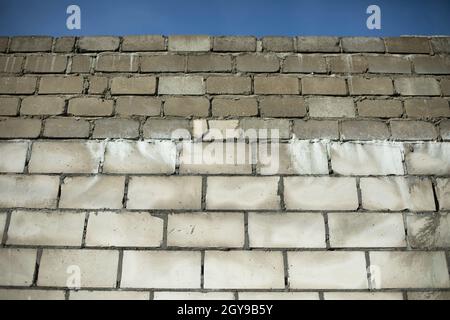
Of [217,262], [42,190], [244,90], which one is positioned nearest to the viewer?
[217,262]

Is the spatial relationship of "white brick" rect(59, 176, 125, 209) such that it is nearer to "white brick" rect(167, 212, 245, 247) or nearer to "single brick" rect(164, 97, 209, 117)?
"white brick" rect(167, 212, 245, 247)

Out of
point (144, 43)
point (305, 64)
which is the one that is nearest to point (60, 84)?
point (144, 43)

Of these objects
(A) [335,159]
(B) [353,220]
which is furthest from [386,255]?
(A) [335,159]

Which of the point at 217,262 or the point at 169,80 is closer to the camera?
the point at 217,262

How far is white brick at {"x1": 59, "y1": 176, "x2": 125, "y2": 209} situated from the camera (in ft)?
6.14

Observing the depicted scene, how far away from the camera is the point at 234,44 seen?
220 cm

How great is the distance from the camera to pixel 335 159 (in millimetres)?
1962

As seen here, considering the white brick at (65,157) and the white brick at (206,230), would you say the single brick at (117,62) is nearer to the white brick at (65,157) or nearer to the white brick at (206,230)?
the white brick at (65,157)

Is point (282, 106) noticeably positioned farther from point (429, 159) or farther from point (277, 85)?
point (429, 159)

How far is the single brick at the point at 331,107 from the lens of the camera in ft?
6.76

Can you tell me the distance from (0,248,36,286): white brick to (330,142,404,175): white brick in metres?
1.49

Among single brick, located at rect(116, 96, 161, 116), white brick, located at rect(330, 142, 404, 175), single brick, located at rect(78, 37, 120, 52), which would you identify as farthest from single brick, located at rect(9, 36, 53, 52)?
white brick, located at rect(330, 142, 404, 175)

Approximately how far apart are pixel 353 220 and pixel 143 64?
53.8 inches

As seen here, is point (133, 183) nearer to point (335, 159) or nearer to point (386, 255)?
point (335, 159)
